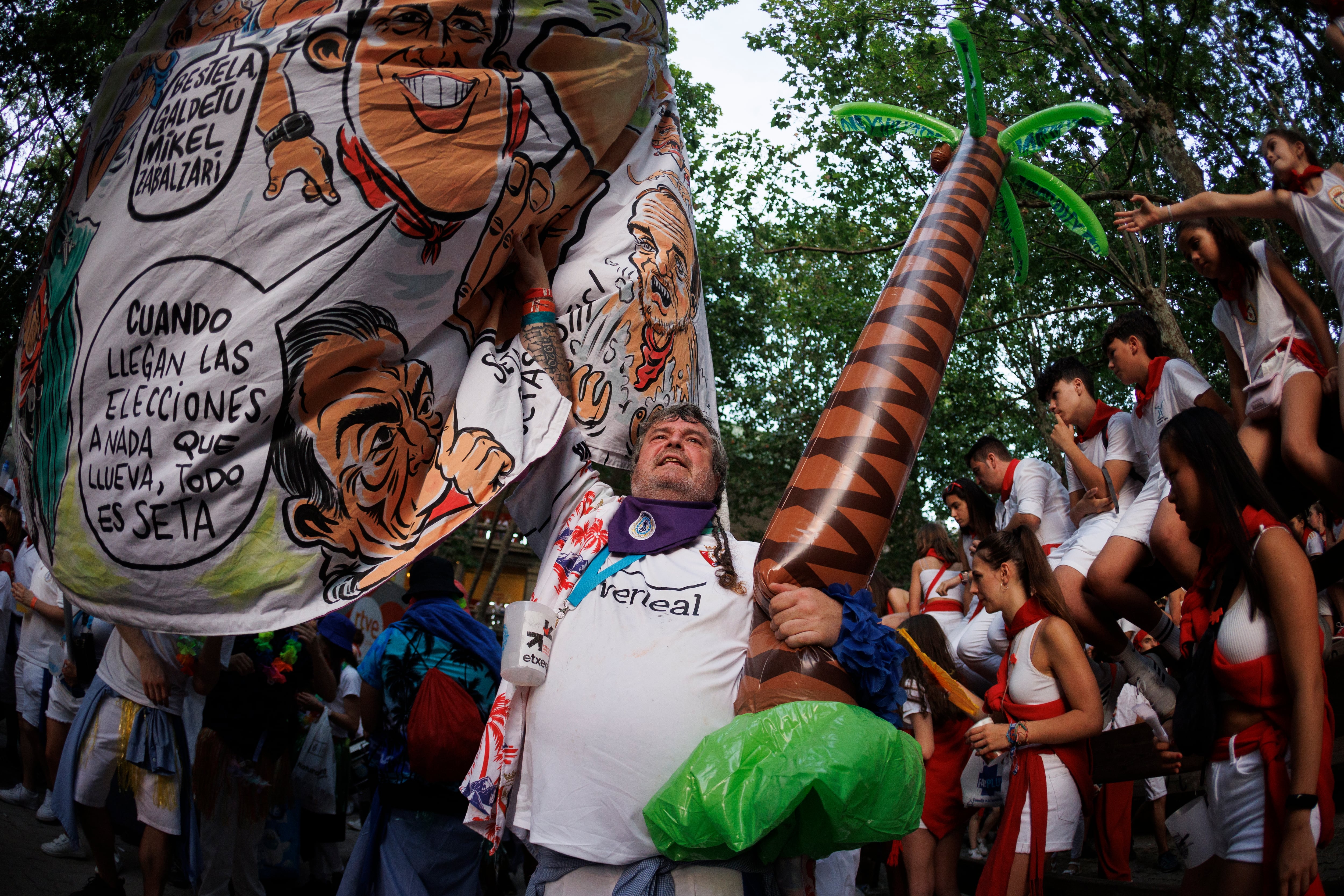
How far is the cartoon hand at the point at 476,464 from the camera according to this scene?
7.12 feet

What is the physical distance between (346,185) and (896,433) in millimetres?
1400

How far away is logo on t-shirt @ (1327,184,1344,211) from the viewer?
3.09 meters

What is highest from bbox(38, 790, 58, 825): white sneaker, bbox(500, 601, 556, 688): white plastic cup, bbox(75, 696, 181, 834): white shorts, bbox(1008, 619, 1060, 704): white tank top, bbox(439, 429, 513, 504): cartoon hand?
bbox(439, 429, 513, 504): cartoon hand

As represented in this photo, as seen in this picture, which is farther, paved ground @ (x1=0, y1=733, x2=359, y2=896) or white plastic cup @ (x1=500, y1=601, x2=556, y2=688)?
paved ground @ (x1=0, y1=733, x2=359, y2=896)

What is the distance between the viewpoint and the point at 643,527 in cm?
235

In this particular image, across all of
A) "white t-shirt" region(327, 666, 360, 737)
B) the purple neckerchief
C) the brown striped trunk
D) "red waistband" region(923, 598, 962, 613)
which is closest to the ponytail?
the brown striped trunk

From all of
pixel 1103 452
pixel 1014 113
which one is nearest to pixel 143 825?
pixel 1103 452

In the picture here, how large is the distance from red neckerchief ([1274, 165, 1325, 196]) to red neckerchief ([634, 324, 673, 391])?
88.9 inches

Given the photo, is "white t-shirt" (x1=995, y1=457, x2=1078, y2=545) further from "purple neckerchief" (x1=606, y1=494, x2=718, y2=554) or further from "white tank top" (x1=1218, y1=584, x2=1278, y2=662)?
"purple neckerchief" (x1=606, y1=494, x2=718, y2=554)

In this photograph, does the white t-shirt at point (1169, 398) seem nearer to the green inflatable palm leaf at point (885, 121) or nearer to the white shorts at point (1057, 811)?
the white shorts at point (1057, 811)

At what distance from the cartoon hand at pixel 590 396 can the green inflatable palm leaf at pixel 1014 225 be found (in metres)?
1.76

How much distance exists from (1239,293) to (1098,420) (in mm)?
1167

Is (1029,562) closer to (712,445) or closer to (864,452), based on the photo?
(864,452)

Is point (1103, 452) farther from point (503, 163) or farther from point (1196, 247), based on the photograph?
point (503, 163)
